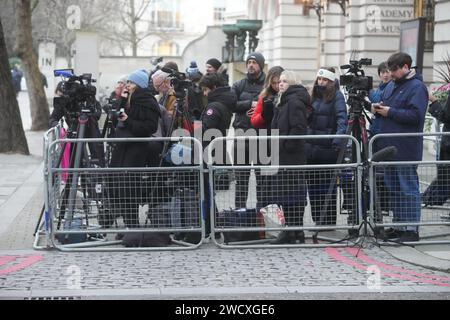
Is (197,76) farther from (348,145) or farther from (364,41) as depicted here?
(364,41)

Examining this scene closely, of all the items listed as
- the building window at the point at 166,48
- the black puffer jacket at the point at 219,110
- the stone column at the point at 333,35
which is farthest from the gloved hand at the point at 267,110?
the building window at the point at 166,48

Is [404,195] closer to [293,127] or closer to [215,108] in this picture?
[293,127]

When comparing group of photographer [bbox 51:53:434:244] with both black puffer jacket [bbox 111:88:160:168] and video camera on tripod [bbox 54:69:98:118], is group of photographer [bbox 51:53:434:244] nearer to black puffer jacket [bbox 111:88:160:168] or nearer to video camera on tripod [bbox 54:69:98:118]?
black puffer jacket [bbox 111:88:160:168]

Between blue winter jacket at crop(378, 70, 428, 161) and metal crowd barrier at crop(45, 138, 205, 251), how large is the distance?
2.20 metres

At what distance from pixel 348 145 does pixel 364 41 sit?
19.0 m

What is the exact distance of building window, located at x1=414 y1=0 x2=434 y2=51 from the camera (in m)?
24.1

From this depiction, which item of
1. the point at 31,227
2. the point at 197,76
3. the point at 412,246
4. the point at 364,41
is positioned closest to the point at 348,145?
the point at 412,246

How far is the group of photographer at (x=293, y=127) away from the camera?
9.49m

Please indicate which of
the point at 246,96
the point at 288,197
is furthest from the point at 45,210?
the point at 246,96

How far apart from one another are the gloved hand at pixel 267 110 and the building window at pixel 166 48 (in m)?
84.7

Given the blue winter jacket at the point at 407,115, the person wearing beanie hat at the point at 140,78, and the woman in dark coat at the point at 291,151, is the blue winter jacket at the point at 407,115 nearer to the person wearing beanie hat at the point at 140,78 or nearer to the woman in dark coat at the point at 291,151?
the woman in dark coat at the point at 291,151

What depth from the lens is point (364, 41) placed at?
28422 millimetres

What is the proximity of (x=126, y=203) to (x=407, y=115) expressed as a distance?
10.5ft

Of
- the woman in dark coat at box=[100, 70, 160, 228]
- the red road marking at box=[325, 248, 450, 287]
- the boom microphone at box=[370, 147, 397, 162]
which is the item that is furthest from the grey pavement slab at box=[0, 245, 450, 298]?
the boom microphone at box=[370, 147, 397, 162]
